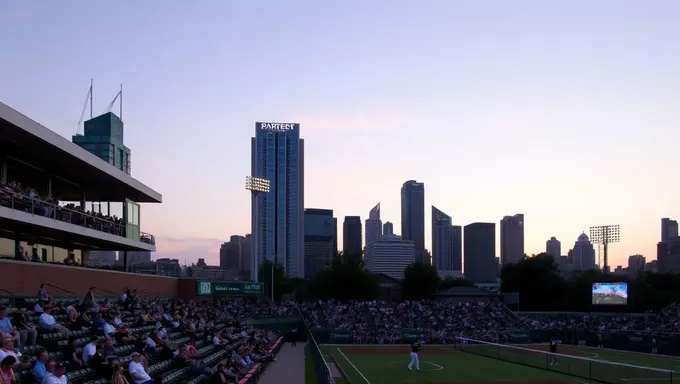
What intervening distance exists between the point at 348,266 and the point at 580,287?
33352 millimetres

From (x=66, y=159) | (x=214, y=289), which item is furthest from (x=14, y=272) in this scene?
(x=214, y=289)

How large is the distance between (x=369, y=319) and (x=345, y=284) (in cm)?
3383

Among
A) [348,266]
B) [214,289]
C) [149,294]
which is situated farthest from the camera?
[348,266]

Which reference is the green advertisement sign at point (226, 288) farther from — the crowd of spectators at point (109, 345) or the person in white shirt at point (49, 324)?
the person in white shirt at point (49, 324)

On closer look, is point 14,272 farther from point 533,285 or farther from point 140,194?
point 533,285

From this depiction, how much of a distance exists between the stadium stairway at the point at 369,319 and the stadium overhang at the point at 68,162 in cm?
2759

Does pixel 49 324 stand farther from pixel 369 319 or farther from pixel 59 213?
pixel 369 319

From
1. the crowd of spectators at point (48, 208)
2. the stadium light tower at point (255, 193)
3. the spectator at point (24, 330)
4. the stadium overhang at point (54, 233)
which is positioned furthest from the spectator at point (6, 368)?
the stadium light tower at point (255, 193)

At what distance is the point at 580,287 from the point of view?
9850 cm

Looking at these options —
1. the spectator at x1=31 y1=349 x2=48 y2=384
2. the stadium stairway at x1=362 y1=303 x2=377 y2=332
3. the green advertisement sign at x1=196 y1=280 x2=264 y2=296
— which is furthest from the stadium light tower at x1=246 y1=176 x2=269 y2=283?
the spectator at x1=31 y1=349 x2=48 y2=384

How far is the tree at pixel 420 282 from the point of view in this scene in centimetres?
11069

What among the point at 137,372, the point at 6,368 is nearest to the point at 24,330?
the point at 137,372

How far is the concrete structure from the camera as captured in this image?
26047 millimetres

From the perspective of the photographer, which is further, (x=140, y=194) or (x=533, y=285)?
(x=533, y=285)
